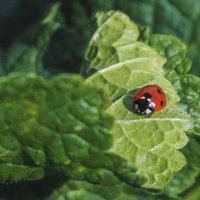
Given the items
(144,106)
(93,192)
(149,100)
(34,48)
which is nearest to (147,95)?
(149,100)

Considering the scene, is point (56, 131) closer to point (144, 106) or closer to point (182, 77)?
point (144, 106)

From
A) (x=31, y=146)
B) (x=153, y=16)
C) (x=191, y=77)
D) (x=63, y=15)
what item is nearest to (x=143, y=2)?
(x=153, y=16)

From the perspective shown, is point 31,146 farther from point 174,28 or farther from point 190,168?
point 174,28

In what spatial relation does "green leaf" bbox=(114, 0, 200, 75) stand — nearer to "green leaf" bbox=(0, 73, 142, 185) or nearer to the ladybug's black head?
the ladybug's black head

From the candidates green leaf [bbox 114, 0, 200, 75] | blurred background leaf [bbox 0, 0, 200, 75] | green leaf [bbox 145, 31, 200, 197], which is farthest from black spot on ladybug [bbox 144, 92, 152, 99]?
green leaf [bbox 114, 0, 200, 75]

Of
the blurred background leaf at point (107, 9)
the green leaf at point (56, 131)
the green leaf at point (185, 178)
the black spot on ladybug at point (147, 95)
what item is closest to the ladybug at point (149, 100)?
the black spot on ladybug at point (147, 95)
